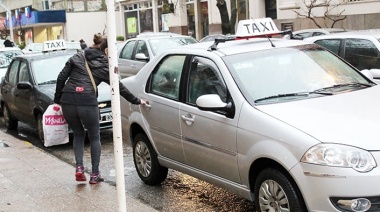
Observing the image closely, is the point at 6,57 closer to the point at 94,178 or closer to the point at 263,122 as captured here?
the point at 94,178

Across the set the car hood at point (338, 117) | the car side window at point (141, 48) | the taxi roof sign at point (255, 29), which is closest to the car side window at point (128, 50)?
the car side window at point (141, 48)

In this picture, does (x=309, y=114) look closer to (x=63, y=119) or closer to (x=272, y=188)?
(x=272, y=188)

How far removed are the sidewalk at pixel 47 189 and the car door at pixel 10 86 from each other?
281 cm

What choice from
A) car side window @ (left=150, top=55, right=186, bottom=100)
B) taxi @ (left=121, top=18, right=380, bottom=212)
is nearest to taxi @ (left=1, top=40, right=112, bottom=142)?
taxi @ (left=121, top=18, right=380, bottom=212)

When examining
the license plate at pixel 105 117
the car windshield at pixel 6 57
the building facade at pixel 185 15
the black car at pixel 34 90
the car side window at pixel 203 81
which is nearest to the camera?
the car side window at pixel 203 81

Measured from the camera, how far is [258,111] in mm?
4750

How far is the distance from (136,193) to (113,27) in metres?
3.01

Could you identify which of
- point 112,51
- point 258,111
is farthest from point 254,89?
point 112,51

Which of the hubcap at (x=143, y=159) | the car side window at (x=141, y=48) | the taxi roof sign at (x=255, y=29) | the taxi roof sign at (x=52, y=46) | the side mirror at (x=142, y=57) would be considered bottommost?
the hubcap at (x=143, y=159)

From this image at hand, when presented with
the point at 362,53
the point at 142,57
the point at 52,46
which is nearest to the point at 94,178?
the point at 362,53

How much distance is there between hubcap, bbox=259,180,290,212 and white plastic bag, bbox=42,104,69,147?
326 centimetres

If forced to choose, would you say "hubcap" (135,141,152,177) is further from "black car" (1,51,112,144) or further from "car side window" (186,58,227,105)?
"black car" (1,51,112,144)

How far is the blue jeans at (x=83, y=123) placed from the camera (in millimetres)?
6453

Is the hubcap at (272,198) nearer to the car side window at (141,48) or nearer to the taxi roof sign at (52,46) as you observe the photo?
the taxi roof sign at (52,46)
